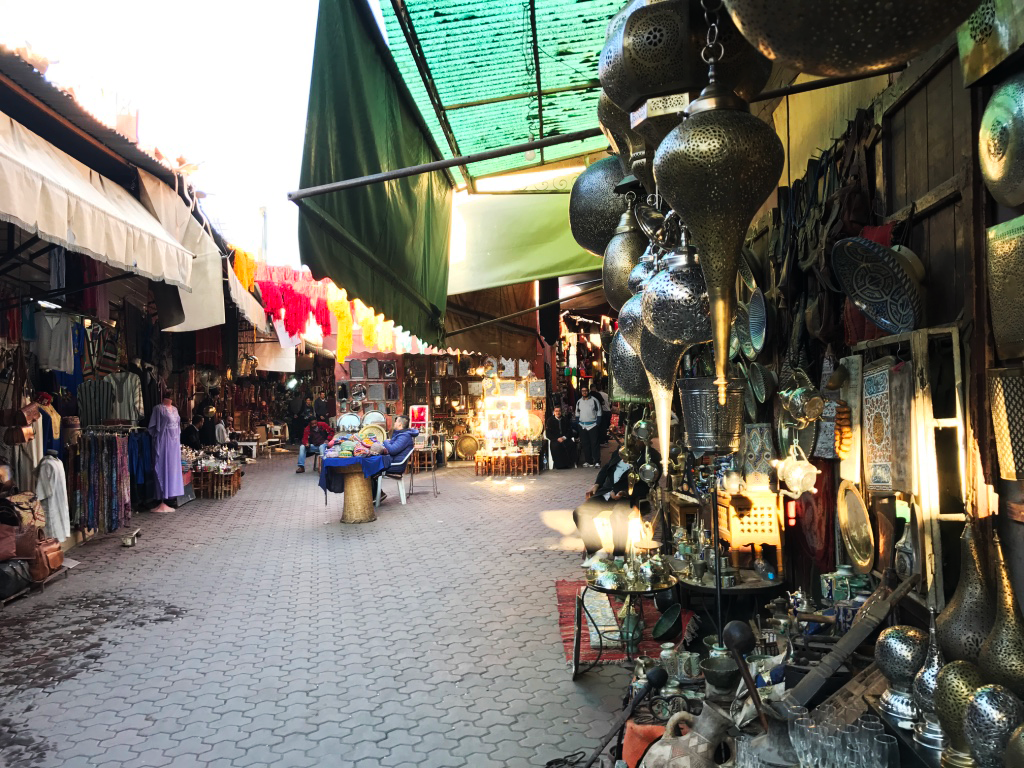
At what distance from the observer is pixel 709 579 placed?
14.5 ft

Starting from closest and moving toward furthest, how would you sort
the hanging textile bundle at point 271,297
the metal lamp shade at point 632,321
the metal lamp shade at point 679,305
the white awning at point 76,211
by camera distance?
the metal lamp shade at point 679,305 < the metal lamp shade at point 632,321 < the white awning at point 76,211 < the hanging textile bundle at point 271,297

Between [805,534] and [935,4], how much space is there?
3721 mm

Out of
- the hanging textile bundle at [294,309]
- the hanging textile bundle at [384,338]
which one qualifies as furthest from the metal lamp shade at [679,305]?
the hanging textile bundle at [294,309]

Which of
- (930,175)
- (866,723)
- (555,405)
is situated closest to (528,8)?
(930,175)

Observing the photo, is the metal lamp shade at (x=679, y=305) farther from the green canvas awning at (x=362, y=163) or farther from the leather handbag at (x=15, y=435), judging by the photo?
the leather handbag at (x=15, y=435)

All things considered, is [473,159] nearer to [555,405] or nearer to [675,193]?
[675,193]

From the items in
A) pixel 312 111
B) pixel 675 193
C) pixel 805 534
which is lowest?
pixel 805 534

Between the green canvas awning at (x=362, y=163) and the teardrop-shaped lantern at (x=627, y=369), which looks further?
the teardrop-shaped lantern at (x=627, y=369)

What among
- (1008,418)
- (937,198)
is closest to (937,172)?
(937,198)

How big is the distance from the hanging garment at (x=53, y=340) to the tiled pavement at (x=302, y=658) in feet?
7.50

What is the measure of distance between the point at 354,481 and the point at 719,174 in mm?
9858

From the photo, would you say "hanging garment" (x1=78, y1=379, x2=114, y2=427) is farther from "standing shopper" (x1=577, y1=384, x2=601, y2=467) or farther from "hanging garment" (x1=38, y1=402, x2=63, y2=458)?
"standing shopper" (x1=577, y1=384, x2=601, y2=467)

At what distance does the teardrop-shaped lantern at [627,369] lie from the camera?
8.17ft

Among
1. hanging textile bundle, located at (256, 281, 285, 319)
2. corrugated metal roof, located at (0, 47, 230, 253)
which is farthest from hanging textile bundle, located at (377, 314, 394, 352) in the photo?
corrugated metal roof, located at (0, 47, 230, 253)
